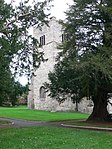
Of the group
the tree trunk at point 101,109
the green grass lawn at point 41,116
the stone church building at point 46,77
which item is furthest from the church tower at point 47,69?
the tree trunk at point 101,109

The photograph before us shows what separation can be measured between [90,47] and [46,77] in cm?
3015

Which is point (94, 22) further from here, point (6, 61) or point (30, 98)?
point (30, 98)

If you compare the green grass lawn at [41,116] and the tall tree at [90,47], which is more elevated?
the tall tree at [90,47]

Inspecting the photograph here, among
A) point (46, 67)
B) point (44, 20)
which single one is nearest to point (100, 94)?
point (44, 20)

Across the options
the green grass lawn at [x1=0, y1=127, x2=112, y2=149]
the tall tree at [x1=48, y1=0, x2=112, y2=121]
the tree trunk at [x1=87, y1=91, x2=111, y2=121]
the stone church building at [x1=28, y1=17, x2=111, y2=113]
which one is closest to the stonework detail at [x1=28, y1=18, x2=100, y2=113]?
the stone church building at [x1=28, y1=17, x2=111, y2=113]

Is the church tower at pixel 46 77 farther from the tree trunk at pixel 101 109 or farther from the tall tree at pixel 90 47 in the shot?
the tall tree at pixel 90 47

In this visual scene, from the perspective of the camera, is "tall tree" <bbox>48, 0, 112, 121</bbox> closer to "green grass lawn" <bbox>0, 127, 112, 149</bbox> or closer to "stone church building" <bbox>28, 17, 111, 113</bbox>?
"green grass lawn" <bbox>0, 127, 112, 149</bbox>

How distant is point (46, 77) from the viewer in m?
56.2

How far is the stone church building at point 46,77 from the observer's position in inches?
2103

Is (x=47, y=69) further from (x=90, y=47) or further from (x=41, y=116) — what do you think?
(x=90, y=47)

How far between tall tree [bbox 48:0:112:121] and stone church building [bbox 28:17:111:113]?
24.3m

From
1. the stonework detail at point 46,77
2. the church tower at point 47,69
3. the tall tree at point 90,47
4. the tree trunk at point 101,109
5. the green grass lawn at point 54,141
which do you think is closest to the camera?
the green grass lawn at point 54,141

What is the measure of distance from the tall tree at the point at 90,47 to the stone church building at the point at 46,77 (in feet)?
79.7

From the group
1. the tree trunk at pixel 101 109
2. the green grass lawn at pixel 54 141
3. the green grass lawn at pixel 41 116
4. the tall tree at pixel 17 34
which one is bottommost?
the green grass lawn at pixel 54 141
